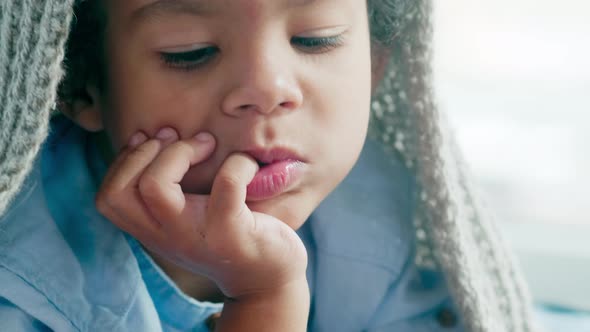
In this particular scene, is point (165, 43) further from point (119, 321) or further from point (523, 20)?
point (523, 20)

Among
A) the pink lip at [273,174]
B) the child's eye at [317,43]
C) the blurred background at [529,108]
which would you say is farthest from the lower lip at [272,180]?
the blurred background at [529,108]

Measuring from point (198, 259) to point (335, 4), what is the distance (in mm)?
269

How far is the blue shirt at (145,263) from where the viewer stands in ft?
2.35

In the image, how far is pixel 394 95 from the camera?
0.93 metres

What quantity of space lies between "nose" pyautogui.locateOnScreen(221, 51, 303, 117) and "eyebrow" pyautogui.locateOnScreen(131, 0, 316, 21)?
5 cm

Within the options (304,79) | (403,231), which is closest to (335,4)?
(304,79)

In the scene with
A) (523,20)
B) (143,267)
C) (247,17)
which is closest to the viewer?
(247,17)

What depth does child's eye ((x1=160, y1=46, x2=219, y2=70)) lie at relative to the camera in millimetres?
686

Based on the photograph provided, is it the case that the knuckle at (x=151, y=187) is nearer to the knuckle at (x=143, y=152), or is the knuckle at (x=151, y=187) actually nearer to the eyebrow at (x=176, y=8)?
the knuckle at (x=143, y=152)

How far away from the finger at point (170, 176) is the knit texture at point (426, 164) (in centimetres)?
10

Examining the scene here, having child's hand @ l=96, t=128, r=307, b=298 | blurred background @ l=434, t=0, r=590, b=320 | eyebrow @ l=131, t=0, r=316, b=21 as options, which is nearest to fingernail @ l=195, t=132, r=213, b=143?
child's hand @ l=96, t=128, r=307, b=298

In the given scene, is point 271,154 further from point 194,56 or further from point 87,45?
point 87,45

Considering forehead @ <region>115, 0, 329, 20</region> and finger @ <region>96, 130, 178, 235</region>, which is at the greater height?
forehead @ <region>115, 0, 329, 20</region>

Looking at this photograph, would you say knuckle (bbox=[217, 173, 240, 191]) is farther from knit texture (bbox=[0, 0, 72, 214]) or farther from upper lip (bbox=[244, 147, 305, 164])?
knit texture (bbox=[0, 0, 72, 214])
